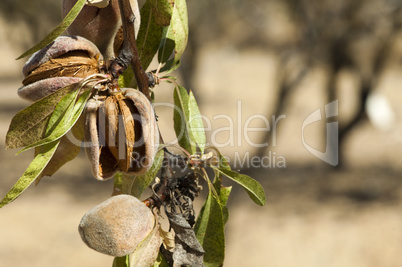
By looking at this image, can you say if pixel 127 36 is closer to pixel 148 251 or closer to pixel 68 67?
pixel 68 67

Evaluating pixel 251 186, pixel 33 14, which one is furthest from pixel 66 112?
pixel 33 14

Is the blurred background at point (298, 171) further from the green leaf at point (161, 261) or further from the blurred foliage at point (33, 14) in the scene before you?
the green leaf at point (161, 261)

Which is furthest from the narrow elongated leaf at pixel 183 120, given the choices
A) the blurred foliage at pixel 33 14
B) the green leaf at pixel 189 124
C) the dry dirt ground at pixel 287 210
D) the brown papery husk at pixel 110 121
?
the blurred foliage at pixel 33 14

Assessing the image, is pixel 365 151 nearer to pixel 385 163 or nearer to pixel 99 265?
pixel 385 163

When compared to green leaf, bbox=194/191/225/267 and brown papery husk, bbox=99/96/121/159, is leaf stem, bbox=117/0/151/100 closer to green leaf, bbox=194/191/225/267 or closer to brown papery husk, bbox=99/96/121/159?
brown papery husk, bbox=99/96/121/159

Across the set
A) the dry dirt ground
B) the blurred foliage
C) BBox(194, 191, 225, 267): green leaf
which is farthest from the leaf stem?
the blurred foliage
